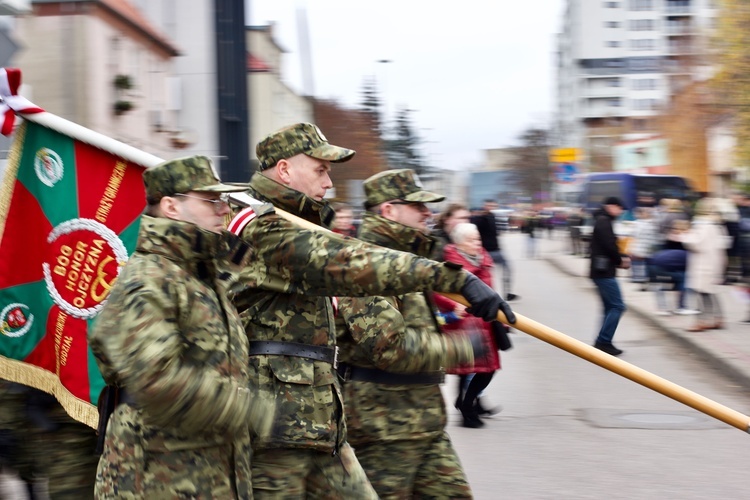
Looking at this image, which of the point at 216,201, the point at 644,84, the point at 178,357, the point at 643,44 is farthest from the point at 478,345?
the point at 644,84

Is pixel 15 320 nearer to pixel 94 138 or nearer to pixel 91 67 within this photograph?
pixel 94 138

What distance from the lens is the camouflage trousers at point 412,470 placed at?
4.14 m

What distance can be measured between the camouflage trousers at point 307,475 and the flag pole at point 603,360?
72 centimetres

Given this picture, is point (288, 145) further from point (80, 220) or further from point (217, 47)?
point (217, 47)

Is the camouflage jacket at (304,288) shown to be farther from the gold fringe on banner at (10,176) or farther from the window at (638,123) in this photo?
the window at (638,123)

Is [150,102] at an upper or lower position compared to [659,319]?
upper

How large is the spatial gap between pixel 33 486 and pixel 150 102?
20422 mm

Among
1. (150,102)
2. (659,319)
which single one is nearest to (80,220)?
(659,319)

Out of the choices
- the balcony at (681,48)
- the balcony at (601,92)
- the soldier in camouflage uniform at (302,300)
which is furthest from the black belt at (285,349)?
the balcony at (601,92)

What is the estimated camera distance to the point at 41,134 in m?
4.43

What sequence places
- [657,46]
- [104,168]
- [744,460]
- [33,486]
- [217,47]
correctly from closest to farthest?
1. [104,168]
2. [33,486]
3. [744,460]
4. [217,47]
5. [657,46]

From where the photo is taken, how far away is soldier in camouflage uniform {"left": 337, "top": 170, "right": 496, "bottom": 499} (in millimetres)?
4008

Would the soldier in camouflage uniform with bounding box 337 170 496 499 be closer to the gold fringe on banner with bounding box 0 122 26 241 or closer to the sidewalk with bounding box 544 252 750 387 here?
the gold fringe on banner with bounding box 0 122 26 241

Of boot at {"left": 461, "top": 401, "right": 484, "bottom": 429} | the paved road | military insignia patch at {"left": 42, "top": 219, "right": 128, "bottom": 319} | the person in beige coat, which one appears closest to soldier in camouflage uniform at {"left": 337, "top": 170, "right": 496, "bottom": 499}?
military insignia patch at {"left": 42, "top": 219, "right": 128, "bottom": 319}
